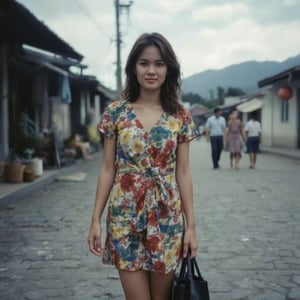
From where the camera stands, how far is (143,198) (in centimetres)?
228

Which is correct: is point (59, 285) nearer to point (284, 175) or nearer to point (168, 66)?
point (168, 66)

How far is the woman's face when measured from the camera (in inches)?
93.7

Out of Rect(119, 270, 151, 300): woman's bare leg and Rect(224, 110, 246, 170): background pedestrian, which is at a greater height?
Rect(224, 110, 246, 170): background pedestrian

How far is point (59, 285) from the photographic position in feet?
13.2

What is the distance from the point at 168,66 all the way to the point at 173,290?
115 cm

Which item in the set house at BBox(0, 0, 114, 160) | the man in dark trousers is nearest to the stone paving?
house at BBox(0, 0, 114, 160)

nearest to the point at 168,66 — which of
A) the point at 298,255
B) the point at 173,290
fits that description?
the point at 173,290

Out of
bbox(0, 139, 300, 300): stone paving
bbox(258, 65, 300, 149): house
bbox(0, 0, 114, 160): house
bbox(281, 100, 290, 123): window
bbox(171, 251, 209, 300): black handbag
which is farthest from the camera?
bbox(281, 100, 290, 123): window

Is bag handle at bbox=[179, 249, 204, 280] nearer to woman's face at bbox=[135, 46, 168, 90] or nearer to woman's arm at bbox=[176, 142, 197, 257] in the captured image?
woman's arm at bbox=[176, 142, 197, 257]

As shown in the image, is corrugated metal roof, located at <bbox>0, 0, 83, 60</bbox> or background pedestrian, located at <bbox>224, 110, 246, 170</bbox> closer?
corrugated metal roof, located at <bbox>0, 0, 83, 60</bbox>

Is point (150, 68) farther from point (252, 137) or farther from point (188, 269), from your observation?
point (252, 137)

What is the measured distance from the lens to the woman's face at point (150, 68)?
238 centimetres

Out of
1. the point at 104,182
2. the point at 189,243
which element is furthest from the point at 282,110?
the point at 104,182

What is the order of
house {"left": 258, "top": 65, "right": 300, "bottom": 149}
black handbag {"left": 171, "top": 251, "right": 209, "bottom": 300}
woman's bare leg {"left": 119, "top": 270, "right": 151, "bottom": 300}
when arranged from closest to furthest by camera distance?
black handbag {"left": 171, "top": 251, "right": 209, "bottom": 300}
woman's bare leg {"left": 119, "top": 270, "right": 151, "bottom": 300}
house {"left": 258, "top": 65, "right": 300, "bottom": 149}
